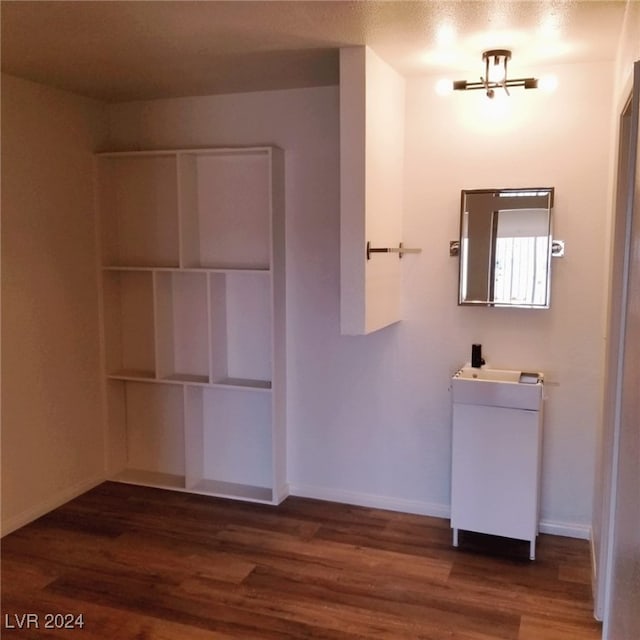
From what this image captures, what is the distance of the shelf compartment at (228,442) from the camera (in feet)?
Answer: 13.1

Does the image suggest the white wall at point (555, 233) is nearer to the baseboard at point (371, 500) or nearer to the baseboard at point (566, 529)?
the baseboard at point (566, 529)

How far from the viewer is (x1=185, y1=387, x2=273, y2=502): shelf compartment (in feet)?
13.1

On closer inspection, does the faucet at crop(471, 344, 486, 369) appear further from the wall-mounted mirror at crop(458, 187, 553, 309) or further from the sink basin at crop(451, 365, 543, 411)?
the wall-mounted mirror at crop(458, 187, 553, 309)

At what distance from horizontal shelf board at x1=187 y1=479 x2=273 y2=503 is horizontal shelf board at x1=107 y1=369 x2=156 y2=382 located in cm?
73

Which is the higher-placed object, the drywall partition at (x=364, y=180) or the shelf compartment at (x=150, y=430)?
the drywall partition at (x=364, y=180)

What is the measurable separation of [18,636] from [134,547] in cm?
78

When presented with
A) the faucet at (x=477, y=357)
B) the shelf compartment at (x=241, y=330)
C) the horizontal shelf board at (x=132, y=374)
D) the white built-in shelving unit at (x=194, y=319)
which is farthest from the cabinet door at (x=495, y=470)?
the horizontal shelf board at (x=132, y=374)

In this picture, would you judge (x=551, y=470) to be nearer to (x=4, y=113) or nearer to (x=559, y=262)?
(x=559, y=262)

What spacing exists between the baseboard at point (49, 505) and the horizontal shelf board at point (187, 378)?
0.80 m

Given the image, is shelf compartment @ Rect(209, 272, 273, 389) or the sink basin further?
shelf compartment @ Rect(209, 272, 273, 389)

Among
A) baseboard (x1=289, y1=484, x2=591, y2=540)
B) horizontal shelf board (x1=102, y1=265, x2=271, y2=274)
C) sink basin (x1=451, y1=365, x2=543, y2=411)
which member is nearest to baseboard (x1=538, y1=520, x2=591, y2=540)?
baseboard (x1=289, y1=484, x2=591, y2=540)

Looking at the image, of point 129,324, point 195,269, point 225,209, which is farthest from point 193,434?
point 225,209

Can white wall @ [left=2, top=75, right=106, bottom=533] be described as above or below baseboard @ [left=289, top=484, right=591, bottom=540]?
above

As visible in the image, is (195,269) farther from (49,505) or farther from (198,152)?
(49,505)
